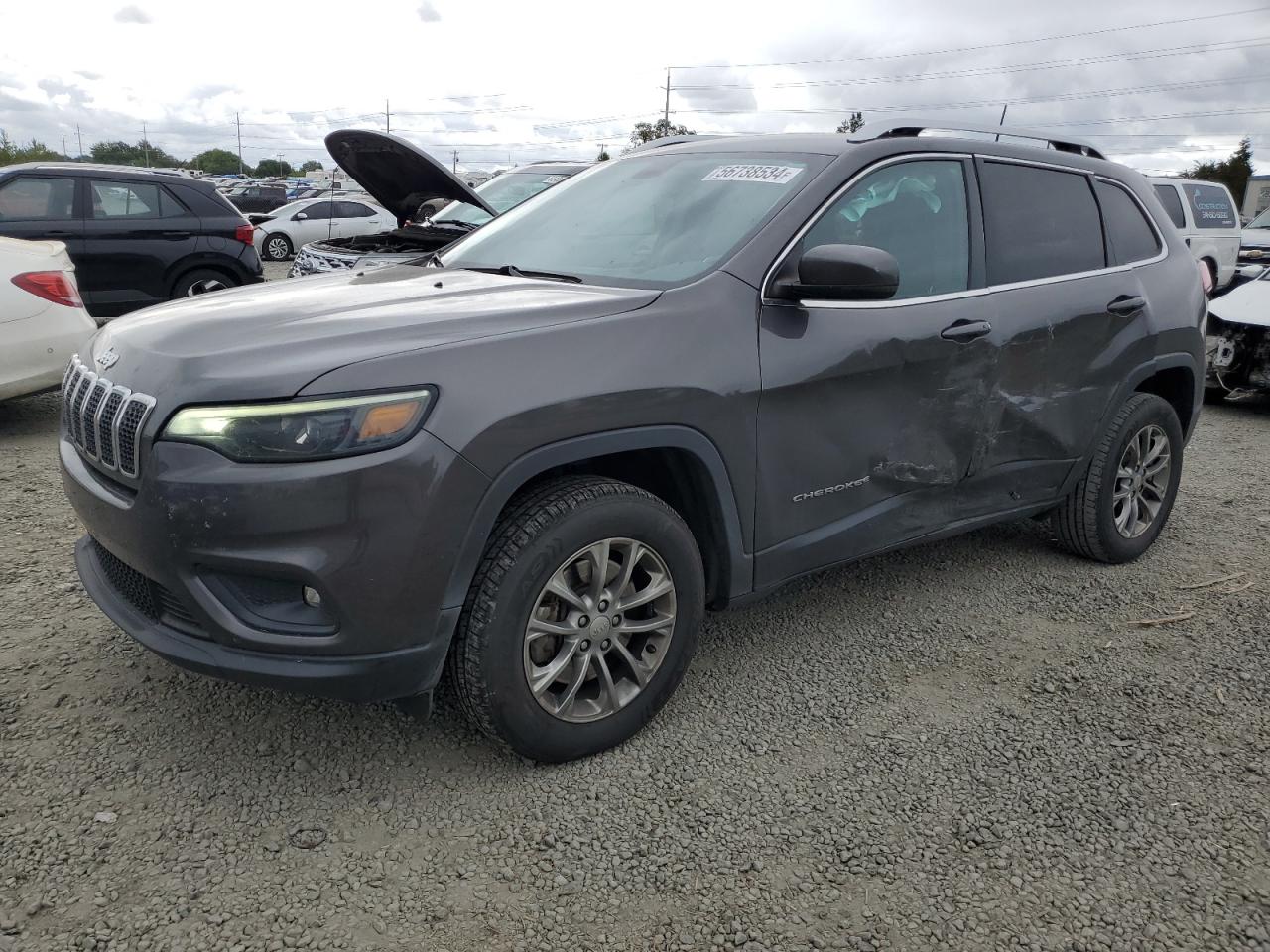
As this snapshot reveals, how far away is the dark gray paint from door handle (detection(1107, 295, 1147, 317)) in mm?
34

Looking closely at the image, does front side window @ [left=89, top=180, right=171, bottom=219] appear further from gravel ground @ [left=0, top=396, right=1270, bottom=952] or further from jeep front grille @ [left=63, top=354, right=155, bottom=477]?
jeep front grille @ [left=63, top=354, right=155, bottom=477]

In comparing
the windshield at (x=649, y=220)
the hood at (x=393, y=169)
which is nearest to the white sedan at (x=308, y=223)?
the hood at (x=393, y=169)

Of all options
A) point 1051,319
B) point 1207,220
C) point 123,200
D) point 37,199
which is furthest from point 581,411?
point 1207,220

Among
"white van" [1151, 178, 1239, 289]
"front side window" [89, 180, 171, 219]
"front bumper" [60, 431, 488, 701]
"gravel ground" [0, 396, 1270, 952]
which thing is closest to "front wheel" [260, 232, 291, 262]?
"front side window" [89, 180, 171, 219]

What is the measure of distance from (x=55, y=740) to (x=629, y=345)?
6.37 ft

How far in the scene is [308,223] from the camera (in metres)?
22.4

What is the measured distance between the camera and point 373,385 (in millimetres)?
2270

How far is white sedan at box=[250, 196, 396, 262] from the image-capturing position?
21.9 metres

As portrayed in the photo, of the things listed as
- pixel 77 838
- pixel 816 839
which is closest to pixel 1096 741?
pixel 816 839

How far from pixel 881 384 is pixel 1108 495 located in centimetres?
165

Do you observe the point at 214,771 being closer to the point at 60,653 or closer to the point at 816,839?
the point at 60,653

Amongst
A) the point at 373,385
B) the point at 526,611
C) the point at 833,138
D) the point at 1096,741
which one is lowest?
the point at 1096,741

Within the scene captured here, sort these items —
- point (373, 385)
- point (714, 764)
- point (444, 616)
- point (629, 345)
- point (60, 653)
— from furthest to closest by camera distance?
1. point (60, 653)
2. point (714, 764)
3. point (629, 345)
4. point (444, 616)
5. point (373, 385)

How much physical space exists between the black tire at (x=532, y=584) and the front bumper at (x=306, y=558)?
10cm
